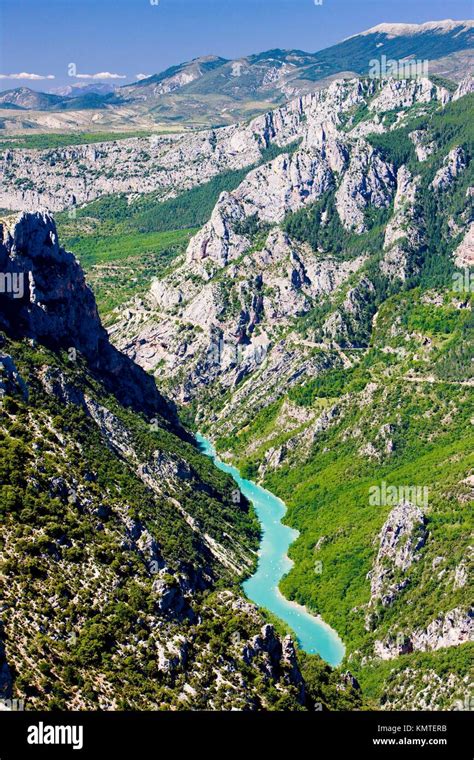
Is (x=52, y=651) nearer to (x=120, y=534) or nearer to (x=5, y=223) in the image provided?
(x=120, y=534)

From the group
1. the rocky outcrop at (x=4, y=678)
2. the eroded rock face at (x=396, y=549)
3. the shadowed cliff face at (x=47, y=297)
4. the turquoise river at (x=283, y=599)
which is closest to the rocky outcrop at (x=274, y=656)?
the rocky outcrop at (x=4, y=678)

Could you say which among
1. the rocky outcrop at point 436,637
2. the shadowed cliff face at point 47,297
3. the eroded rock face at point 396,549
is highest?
the shadowed cliff face at point 47,297

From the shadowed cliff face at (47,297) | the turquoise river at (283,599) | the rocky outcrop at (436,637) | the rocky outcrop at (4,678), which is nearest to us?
the rocky outcrop at (4,678)

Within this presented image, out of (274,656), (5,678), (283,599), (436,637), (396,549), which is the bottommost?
(436,637)

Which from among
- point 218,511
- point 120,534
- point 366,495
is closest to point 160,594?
point 120,534

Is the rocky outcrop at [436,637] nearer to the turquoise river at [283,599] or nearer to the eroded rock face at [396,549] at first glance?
the turquoise river at [283,599]
